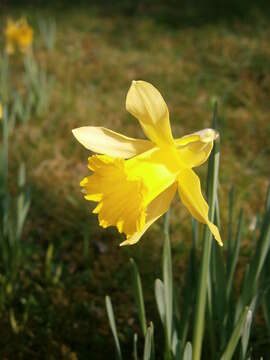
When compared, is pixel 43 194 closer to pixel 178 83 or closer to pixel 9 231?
pixel 9 231

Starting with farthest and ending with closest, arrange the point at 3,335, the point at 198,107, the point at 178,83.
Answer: the point at 178,83
the point at 198,107
the point at 3,335

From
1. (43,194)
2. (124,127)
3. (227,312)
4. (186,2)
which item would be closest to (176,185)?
(227,312)

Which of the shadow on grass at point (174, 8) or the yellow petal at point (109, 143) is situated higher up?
the shadow on grass at point (174, 8)

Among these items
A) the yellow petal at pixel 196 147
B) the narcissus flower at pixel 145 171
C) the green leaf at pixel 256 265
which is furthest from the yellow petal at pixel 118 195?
the green leaf at pixel 256 265

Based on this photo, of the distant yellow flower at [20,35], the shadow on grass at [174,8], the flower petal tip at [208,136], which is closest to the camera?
the flower petal tip at [208,136]

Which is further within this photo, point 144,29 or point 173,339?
point 144,29

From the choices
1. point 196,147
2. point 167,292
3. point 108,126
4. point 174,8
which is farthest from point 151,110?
point 174,8

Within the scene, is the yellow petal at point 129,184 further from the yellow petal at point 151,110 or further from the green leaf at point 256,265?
the green leaf at point 256,265

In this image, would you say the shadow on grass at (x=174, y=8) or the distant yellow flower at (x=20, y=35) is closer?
the distant yellow flower at (x=20, y=35)
